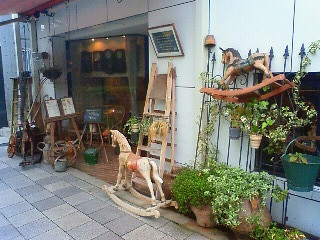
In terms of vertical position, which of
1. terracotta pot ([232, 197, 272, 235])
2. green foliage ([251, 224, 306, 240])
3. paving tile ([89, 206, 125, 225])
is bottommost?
paving tile ([89, 206, 125, 225])

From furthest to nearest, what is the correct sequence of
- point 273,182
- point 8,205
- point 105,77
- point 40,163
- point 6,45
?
point 6,45
point 105,77
point 40,163
point 8,205
point 273,182

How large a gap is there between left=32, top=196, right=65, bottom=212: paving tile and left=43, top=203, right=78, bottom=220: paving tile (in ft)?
0.35

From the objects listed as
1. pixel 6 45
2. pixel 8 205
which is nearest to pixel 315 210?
pixel 8 205

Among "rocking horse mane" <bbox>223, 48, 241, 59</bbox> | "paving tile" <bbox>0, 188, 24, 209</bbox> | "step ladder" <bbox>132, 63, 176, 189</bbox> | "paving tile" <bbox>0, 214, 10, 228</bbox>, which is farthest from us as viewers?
"paving tile" <bbox>0, 188, 24, 209</bbox>

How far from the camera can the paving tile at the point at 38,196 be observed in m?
4.32

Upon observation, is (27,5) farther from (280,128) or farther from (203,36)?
(280,128)

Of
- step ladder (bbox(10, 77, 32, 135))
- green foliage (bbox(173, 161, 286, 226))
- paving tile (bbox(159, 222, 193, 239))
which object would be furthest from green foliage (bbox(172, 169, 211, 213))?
step ladder (bbox(10, 77, 32, 135))

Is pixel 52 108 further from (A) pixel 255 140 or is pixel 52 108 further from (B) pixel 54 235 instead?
(A) pixel 255 140

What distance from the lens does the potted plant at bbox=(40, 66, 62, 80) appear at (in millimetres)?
6796

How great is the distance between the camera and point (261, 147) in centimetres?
339

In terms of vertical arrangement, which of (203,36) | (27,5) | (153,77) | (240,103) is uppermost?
(27,5)

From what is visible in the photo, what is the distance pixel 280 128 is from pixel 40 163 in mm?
5230

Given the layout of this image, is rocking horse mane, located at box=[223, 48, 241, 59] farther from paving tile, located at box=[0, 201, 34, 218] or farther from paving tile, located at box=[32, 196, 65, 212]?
paving tile, located at box=[0, 201, 34, 218]

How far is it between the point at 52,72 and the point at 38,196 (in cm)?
351
